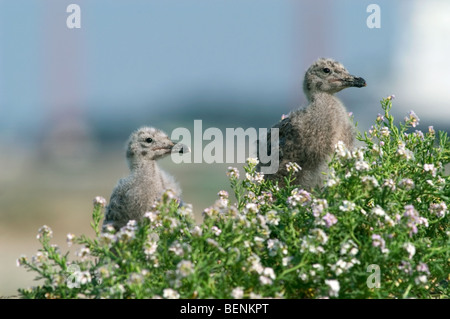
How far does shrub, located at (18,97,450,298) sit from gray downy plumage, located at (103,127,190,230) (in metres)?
1.02

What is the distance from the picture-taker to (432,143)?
4750mm

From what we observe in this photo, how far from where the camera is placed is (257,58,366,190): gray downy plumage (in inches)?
210

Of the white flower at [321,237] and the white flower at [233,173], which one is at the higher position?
the white flower at [233,173]

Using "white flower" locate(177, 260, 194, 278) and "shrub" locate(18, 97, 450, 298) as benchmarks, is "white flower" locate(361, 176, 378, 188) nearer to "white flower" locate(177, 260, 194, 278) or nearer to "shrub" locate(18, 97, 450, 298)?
"shrub" locate(18, 97, 450, 298)

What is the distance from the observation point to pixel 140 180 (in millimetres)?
4977

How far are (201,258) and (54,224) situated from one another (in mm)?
7192

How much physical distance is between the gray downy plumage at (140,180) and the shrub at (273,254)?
1.02m

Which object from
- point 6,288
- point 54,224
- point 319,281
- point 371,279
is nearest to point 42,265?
point 319,281

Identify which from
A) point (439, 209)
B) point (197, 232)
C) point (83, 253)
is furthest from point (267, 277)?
point (439, 209)

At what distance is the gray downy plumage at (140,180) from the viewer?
4.92 metres

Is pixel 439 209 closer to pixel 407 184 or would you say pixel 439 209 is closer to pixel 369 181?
pixel 407 184

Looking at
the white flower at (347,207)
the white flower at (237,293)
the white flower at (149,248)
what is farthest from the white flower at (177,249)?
the white flower at (347,207)

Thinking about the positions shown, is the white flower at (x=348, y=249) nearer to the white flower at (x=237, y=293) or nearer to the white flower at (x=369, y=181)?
the white flower at (x=369, y=181)

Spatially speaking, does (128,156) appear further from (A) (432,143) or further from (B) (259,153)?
(A) (432,143)
